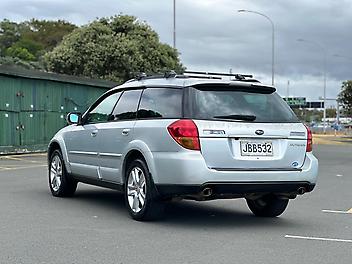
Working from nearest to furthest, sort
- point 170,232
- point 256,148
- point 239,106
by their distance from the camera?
point 170,232
point 256,148
point 239,106

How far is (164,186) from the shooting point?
25.5 feet

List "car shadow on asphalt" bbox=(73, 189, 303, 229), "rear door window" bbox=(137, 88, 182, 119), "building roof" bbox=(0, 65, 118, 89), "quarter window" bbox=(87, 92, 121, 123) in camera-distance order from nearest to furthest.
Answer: "rear door window" bbox=(137, 88, 182, 119) → "car shadow on asphalt" bbox=(73, 189, 303, 229) → "quarter window" bbox=(87, 92, 121, 123) → "building roof" bbox=(0, 65, 118, 89)

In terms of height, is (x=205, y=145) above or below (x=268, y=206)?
above

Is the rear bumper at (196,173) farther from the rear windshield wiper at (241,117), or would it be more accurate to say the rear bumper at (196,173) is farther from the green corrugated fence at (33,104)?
the green corrugated fence at (33,104)

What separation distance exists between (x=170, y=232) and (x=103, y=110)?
2752 mm

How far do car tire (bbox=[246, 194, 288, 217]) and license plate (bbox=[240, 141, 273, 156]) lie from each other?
A: 40.2 inches

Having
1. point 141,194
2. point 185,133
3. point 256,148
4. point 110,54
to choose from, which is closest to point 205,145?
point 185,133

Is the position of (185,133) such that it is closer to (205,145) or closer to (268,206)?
(205,145)

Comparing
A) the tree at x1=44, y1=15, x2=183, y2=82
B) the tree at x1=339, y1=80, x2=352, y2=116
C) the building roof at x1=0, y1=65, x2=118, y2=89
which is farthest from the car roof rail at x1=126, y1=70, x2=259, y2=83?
the tree at x1=339, y1=80, x2=352, y2=116

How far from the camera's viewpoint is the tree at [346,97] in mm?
61500

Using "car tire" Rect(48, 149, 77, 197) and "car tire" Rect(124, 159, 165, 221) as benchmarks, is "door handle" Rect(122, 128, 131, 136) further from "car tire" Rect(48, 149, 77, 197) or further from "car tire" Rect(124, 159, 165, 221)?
"car tire" Rect(48, 149, 77, 197)

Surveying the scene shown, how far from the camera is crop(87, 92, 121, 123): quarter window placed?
948 centimetres

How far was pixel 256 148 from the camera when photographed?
7.86m

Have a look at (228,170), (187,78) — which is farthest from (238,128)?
(187,78)
